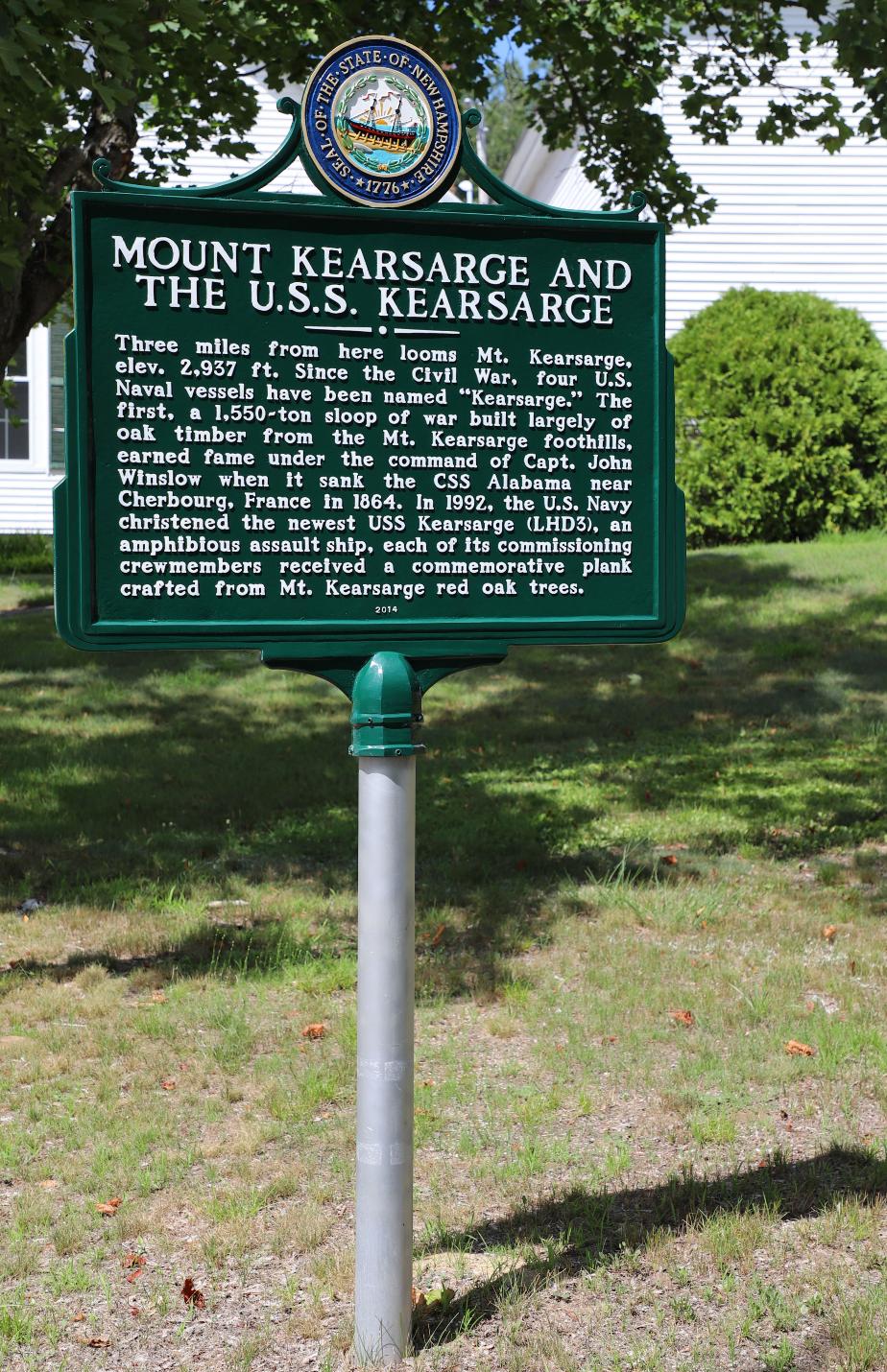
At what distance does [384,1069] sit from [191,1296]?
856mm

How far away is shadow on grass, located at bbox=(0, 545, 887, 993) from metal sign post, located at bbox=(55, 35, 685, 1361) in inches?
100

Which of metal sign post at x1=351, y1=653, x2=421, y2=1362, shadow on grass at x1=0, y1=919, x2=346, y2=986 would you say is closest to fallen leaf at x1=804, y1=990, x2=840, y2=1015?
shadow on grass at x1=0, y1=919, x2=346, y2=986

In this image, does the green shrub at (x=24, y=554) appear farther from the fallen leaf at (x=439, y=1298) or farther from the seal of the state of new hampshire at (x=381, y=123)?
the fallen leaf at (x=439, y=1298)

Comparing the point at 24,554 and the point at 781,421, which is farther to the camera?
the point at 24,554

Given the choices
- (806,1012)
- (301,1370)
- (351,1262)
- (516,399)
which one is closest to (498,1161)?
(351,1262)

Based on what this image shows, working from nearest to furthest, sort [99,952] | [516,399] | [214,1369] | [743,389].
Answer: [214,1369] → [516,399] → [99,952] → [743,389]

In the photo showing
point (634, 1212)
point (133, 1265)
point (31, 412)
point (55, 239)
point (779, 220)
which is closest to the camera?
point (133, 1265)

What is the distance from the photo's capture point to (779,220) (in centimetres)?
2036

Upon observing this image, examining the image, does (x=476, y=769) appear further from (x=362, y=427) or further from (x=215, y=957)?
(x=362, y=427)

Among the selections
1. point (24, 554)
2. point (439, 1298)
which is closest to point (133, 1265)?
point (439, 1298)

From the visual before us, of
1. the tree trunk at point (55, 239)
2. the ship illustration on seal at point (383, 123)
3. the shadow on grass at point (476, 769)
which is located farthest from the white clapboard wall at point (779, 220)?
the ship illustration on seal at point (383, 123)

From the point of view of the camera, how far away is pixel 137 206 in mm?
3352

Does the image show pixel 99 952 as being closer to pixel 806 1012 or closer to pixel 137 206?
pixel 806 1012

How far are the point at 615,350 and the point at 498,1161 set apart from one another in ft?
8.06
